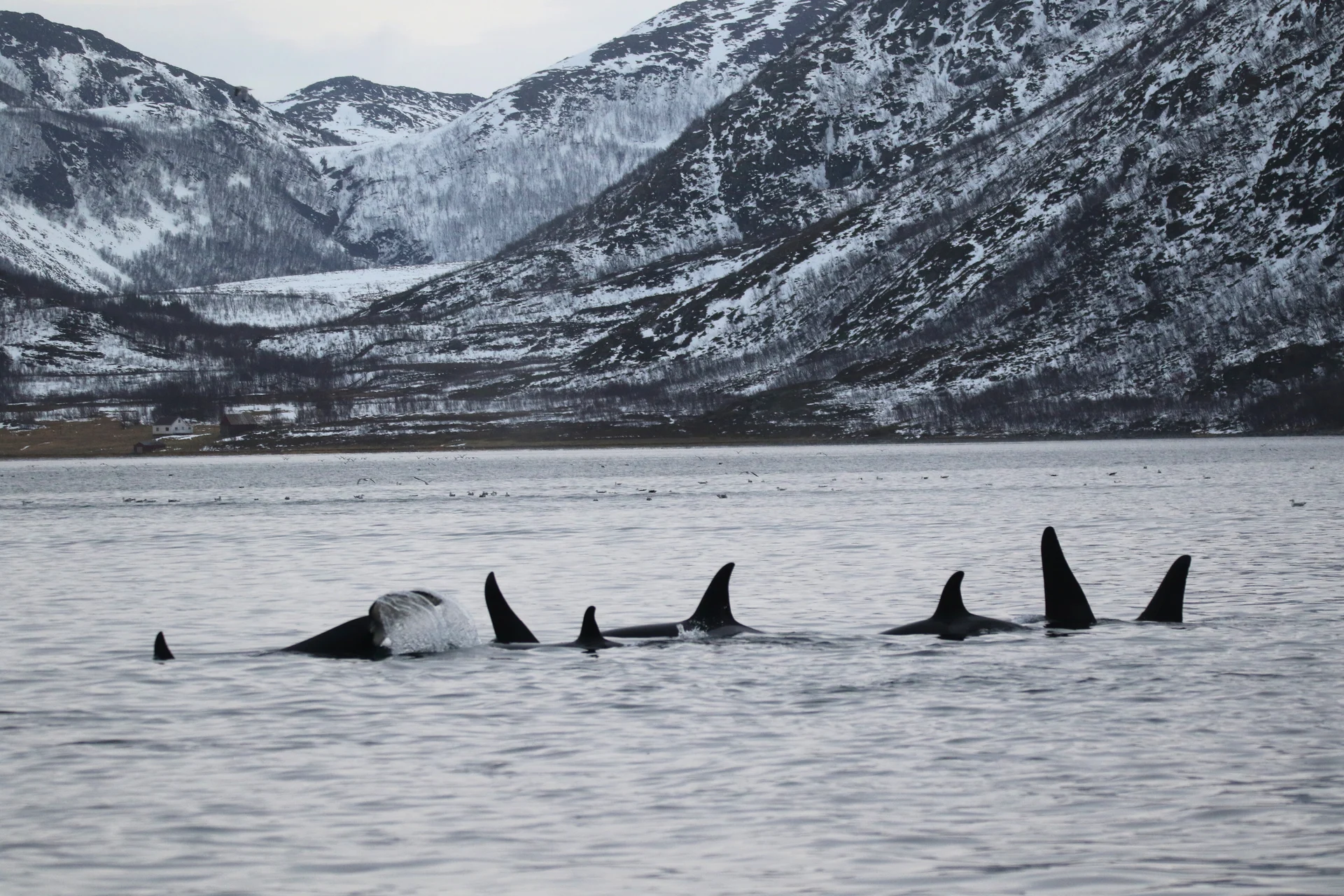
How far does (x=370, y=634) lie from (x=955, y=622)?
1081cm

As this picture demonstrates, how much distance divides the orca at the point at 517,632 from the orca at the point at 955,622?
5.96 metres

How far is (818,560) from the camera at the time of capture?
54.7m

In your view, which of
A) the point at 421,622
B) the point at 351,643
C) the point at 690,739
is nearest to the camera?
the point at 690,739

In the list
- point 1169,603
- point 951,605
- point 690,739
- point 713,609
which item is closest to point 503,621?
point 713,609

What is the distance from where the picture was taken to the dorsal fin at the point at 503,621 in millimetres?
30141

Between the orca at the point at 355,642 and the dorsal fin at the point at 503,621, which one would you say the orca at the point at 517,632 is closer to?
the dorsal fin at the point at 503,621

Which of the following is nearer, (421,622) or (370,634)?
(421,622)

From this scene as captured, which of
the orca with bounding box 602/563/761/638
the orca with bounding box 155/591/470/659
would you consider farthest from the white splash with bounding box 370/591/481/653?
the orca with bounding box 602/563/761/638

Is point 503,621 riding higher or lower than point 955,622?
higher

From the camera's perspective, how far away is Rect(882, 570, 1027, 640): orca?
3083 centimetres

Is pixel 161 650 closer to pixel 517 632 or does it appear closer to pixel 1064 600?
pixel 517 632

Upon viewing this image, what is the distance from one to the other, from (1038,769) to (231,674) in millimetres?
15412

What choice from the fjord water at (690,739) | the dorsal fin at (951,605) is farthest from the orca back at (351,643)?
the dorsal fin at (951,605)

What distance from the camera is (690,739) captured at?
21625mm
